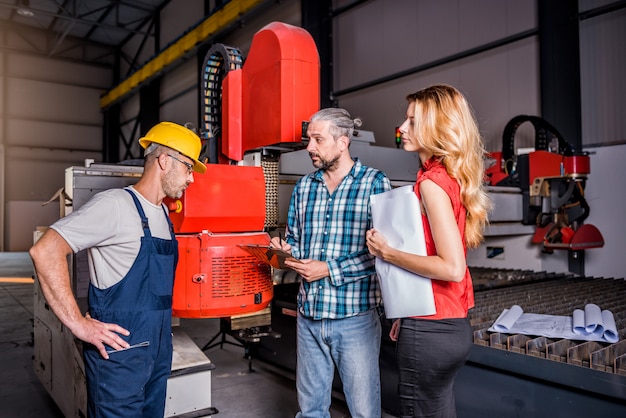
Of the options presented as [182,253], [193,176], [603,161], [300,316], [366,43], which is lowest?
[300,316]

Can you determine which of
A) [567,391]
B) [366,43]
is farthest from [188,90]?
[567,391]

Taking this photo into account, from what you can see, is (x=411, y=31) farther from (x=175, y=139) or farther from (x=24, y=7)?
(x=24, y=7)

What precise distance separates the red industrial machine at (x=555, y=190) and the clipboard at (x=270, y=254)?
2536 mm

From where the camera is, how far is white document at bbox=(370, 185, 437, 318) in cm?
121

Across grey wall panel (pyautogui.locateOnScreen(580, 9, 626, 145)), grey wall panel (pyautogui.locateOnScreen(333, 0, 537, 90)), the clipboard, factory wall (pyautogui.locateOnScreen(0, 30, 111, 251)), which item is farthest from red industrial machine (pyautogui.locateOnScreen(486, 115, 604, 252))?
factory wall (pyautogui.locateOnScreen(0, 30, 111, 251))

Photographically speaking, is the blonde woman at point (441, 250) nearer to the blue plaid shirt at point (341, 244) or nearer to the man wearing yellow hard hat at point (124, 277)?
the blue plaid shirt at point (341, 244)

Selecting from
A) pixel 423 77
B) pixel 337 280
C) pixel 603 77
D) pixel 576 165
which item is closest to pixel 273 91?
pixel 337 280

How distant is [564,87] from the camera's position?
4.41 m

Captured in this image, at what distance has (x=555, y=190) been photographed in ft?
12.4

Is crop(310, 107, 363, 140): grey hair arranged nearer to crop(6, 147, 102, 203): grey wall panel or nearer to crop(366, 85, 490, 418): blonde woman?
crop(366, 85, 490, 418): blonde woman

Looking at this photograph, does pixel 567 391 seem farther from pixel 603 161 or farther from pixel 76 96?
pixel 76 96

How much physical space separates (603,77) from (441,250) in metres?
4.07

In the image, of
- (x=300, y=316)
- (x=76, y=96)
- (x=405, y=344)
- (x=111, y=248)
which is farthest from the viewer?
(x=76, y=96)

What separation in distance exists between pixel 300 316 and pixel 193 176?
0.66m
